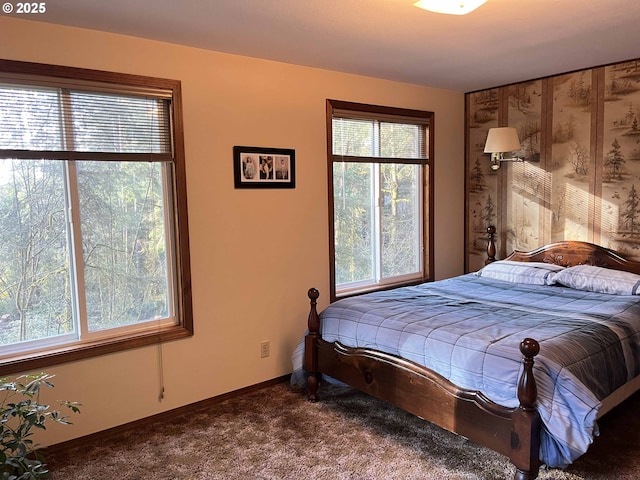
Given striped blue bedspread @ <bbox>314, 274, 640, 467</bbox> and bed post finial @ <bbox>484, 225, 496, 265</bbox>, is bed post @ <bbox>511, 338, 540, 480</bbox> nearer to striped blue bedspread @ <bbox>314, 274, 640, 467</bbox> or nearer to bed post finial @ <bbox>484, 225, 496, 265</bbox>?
striped blue bedspread @ <bbox>314, 274, 640, 467</bbox>

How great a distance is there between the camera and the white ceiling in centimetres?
245

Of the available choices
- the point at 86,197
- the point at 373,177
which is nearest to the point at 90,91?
the point at 86,197

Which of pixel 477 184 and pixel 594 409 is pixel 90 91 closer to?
pixel 594 409

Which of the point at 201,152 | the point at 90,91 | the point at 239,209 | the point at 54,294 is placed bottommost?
the point at 54,294

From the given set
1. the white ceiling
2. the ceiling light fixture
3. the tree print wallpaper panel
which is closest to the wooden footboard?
the ceiling light fixture

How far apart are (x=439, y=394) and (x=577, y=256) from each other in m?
2.19

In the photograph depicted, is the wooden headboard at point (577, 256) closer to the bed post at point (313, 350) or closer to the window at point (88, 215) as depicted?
the bed post at point (313, 350)

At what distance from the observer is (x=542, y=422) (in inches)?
83.0

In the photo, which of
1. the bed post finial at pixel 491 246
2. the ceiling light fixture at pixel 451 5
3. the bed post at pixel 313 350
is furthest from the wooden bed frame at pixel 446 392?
the ceiling light fixture at pixel 451 5

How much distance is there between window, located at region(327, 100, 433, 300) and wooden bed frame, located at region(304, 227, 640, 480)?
2.67 ft

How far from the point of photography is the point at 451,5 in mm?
2207

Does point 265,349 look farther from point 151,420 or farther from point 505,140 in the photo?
point 505,140

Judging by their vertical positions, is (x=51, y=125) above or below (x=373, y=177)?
above

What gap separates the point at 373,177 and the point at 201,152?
160 cm
